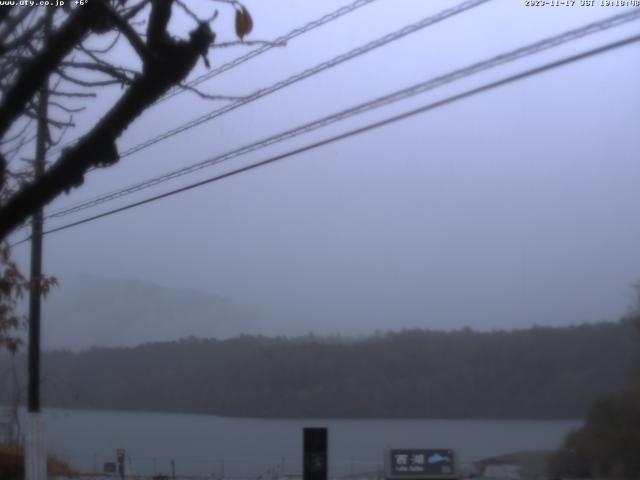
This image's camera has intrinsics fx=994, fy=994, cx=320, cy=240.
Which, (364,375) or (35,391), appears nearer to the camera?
(35,391)

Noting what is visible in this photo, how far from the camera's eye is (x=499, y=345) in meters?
25.1

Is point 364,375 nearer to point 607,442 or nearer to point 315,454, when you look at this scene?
point 607,442

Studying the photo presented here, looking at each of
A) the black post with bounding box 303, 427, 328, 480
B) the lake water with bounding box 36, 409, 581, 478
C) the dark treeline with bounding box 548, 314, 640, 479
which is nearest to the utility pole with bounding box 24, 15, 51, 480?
the lake water with bounding box 36, 409, 581, 478

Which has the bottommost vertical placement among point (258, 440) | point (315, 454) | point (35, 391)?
point (258, 440)

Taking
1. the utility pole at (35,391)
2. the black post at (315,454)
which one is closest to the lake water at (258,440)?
the utility pole at (35,391)

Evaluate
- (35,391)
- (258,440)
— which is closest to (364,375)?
(258,440)

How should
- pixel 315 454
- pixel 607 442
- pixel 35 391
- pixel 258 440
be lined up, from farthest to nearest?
pixel 258 440
pixel 607 442
pixel 35 391
pixel 315 454

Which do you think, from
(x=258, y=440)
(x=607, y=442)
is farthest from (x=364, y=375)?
(x=607, y=442)

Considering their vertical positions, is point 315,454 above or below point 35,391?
below

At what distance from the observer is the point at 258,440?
2620 centimetres

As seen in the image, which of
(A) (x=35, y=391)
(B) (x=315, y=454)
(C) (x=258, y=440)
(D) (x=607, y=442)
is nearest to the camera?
(B) (x=315, y=454)

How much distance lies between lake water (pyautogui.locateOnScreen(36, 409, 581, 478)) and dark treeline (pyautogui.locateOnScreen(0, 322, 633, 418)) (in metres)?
0.37

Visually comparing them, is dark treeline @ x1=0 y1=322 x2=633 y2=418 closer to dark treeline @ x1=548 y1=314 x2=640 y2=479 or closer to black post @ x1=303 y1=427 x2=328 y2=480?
dark treeline @ x1=548 y1=314 x2=640 y2=479

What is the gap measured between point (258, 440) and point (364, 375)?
3.35m
